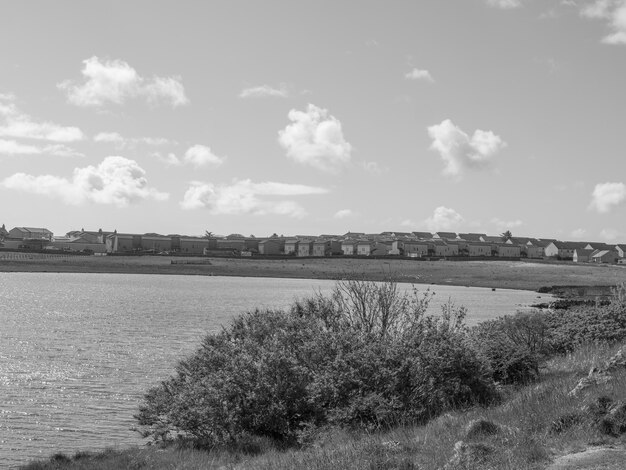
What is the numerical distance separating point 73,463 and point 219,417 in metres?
4.41

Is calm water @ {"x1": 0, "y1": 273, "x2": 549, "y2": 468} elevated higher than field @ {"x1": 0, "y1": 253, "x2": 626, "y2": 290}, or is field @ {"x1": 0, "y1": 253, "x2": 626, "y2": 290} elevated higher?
field @ {"x1": 0, "y1": 253, "x2": 626, "y2": 290}

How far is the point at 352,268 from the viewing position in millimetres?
158625

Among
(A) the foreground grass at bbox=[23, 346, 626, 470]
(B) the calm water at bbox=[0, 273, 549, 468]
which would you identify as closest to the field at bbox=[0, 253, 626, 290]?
(B) the calm water at bbox=[0, 273, 549, 468]

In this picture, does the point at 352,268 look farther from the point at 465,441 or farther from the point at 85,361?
the point at 465,441

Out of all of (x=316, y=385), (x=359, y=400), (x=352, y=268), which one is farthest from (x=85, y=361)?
(x=352, y=268)

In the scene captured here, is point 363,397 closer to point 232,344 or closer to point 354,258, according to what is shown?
point 232,344

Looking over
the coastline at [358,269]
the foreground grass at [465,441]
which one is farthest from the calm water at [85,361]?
the coastline at [358,269]

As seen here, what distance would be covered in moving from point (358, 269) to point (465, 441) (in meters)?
141

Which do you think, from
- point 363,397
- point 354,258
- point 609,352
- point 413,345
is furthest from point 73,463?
point 354,258

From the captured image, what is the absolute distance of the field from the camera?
139375 mm

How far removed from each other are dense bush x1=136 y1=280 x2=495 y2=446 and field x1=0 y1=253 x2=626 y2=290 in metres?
110

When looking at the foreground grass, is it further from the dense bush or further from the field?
the field

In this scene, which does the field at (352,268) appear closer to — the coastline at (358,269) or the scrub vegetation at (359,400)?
the coastline at (358,269)

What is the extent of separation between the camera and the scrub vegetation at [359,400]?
43.0 feet
